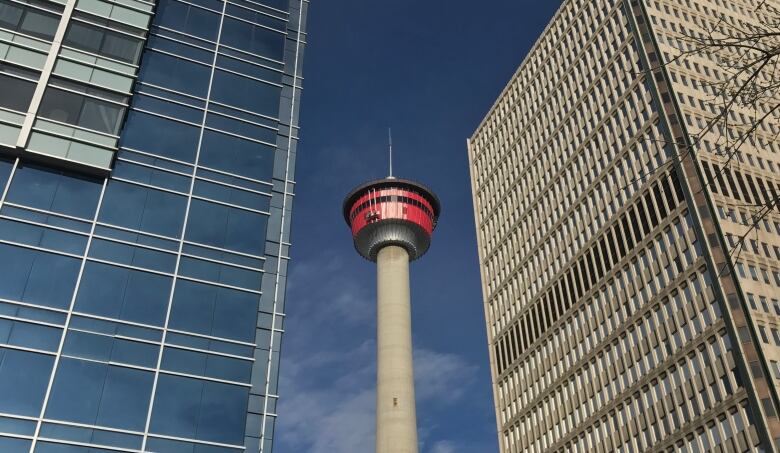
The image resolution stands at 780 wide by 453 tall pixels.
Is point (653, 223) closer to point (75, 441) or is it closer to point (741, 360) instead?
point (741, 360)

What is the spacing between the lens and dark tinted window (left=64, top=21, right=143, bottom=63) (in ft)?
135

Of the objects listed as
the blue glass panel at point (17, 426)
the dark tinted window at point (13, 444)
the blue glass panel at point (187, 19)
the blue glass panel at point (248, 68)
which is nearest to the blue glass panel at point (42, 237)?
the blue glass panel at point (17, 426)

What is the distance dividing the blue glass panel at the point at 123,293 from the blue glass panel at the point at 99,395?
8.95ft

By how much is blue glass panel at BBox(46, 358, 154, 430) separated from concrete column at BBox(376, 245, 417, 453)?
65959 mm

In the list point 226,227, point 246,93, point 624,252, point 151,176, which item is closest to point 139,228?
point 151,176

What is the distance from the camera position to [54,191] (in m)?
36.6

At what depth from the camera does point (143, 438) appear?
3131 cm

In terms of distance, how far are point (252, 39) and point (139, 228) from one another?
1708cm

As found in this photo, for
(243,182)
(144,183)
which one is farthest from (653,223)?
(144,183)

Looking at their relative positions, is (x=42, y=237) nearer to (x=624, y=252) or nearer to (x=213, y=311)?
(x=213, y=311)

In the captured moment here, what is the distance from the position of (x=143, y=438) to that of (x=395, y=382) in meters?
70.2

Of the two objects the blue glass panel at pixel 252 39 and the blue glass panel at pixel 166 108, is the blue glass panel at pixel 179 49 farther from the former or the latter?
the blue glass panel at pixel 166 108

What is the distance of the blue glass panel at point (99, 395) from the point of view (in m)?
30.8

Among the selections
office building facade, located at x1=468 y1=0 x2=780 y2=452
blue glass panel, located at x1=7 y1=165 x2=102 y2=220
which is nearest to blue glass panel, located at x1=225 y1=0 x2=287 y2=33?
blue glass panel, located at x1=7 y1=165 x2=102 y2=220
